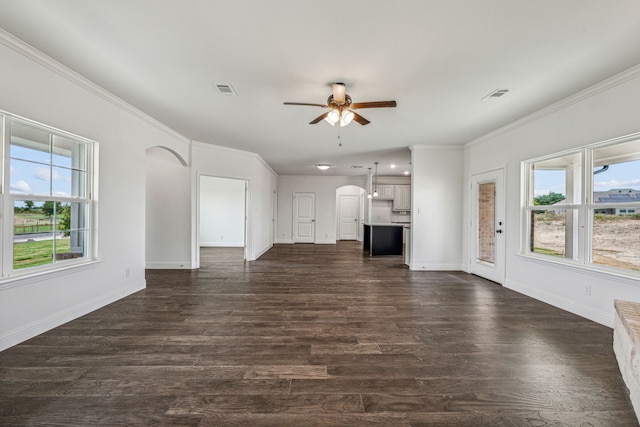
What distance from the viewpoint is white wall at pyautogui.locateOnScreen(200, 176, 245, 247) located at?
923 cm

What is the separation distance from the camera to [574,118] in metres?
3.28

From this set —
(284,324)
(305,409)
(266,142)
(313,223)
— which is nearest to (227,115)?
(266,142)

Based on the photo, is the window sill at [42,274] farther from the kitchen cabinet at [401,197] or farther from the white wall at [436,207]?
the kitchen cabinet at [401,197]

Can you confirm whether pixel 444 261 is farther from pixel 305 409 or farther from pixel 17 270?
pixel 17 270

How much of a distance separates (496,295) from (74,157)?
5793 millimetres

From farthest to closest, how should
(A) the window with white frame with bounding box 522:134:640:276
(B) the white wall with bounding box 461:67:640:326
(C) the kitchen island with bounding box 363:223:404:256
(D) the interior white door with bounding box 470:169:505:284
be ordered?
(C) the kitchen island with bounding box 363:223:404:256
(D) the interior white door with bounding box 470:169:505:284
(A) the window with white frame with bounding box 522:134:640:276
(B) the white wall with bounding box 461:67:640:326

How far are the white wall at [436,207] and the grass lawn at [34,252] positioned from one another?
217 inches

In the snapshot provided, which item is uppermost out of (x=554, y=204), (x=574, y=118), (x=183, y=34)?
(x=183, y=34)

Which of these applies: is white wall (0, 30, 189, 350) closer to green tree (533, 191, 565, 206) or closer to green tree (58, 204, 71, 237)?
green tree (58, 204, 71, 237)

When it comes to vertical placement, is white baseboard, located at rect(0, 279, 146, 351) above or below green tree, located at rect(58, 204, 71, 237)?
below

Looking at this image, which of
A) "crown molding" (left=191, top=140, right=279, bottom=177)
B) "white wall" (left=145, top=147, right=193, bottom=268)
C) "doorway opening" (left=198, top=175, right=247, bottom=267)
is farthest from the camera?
"doorway opening" (left=198, top=175, right=247, bottom=267)

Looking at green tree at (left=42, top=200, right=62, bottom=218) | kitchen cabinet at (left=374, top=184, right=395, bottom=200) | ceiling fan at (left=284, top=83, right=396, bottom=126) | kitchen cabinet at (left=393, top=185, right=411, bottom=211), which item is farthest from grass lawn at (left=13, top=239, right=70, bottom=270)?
kitchen cabinet at (left=393, top=185, right=411, bottom=211)

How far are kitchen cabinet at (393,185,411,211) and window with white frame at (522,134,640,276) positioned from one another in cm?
562

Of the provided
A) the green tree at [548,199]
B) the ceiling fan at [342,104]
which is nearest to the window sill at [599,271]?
the green tree at [548,199]
